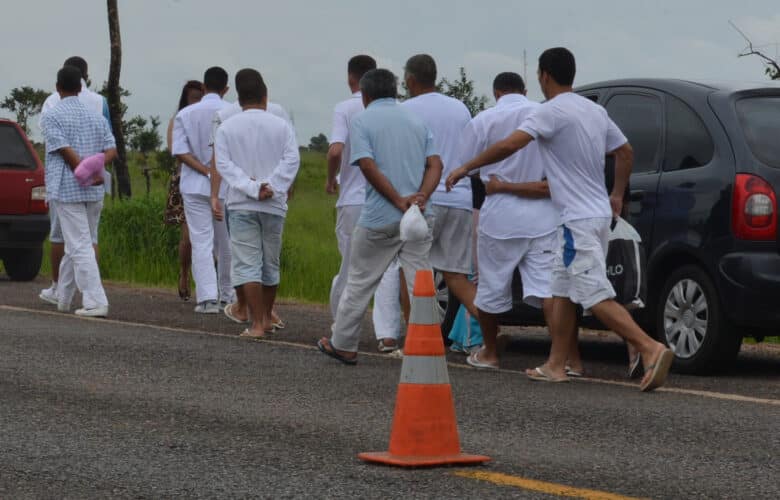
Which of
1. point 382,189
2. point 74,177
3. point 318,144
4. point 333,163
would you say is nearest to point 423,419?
point 382,189

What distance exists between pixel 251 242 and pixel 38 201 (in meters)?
7.88

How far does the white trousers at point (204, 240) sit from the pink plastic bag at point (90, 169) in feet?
2.94

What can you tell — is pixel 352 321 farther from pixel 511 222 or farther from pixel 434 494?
pixel 434 494

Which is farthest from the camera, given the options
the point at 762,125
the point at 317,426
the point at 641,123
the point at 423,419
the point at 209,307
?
the point at 209,307

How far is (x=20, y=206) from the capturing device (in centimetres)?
1903

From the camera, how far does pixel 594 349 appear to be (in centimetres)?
1219

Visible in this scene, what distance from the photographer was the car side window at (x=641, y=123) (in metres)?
10.5

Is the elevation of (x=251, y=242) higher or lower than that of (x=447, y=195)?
lower

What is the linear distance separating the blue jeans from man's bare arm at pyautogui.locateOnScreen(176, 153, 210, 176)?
2098 millimetres

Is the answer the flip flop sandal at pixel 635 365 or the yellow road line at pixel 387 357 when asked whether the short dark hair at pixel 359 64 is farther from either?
the flip flop sandal at pixel 635 365

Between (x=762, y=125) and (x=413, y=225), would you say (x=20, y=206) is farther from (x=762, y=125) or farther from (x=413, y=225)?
(x=762, y=125)

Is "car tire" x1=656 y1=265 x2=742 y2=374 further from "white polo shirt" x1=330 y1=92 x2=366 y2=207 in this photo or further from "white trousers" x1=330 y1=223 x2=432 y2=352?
"white polo shirt" x1=330 y1=92 x2=366 y2=207

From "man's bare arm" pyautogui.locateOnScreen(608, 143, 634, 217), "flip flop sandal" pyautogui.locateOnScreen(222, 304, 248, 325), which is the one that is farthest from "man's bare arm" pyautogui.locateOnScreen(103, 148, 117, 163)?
"man's bare arm" pyautogui.locateOnScreen(608, 143, 634, 217)

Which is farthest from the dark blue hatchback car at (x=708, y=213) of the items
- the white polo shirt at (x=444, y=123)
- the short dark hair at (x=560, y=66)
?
the white polo shirt at (x=444, y=123)
